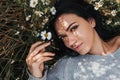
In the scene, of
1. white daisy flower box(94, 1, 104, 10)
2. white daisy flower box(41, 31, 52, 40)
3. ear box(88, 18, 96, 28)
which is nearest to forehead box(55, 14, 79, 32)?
ear box(88, 18, 96, 28)

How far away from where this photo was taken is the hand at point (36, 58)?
7.67 feet

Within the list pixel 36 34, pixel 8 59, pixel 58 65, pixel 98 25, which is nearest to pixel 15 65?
pixel 8 59

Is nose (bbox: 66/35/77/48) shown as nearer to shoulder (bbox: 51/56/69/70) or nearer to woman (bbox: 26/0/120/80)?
woman (bbox: 26/0/120/80)

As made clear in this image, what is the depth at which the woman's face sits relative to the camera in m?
2.36

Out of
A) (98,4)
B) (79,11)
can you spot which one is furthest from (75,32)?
(98,4)

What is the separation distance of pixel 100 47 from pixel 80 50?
0.80 feet

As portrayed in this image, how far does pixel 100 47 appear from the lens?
2557 millimetres

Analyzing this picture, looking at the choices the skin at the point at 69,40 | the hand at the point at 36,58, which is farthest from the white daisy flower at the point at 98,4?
the hand at the point at 36,58

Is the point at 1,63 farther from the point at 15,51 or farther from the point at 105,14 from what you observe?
the point at 105,14

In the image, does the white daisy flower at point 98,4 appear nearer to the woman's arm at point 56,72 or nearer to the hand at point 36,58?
the woman's arm at point 56,72

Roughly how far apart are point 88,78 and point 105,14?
30.0 inches

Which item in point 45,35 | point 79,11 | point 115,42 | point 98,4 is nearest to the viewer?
point 79,11

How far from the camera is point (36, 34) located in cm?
294

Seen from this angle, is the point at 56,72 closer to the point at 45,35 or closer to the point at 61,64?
the point at 61,64
